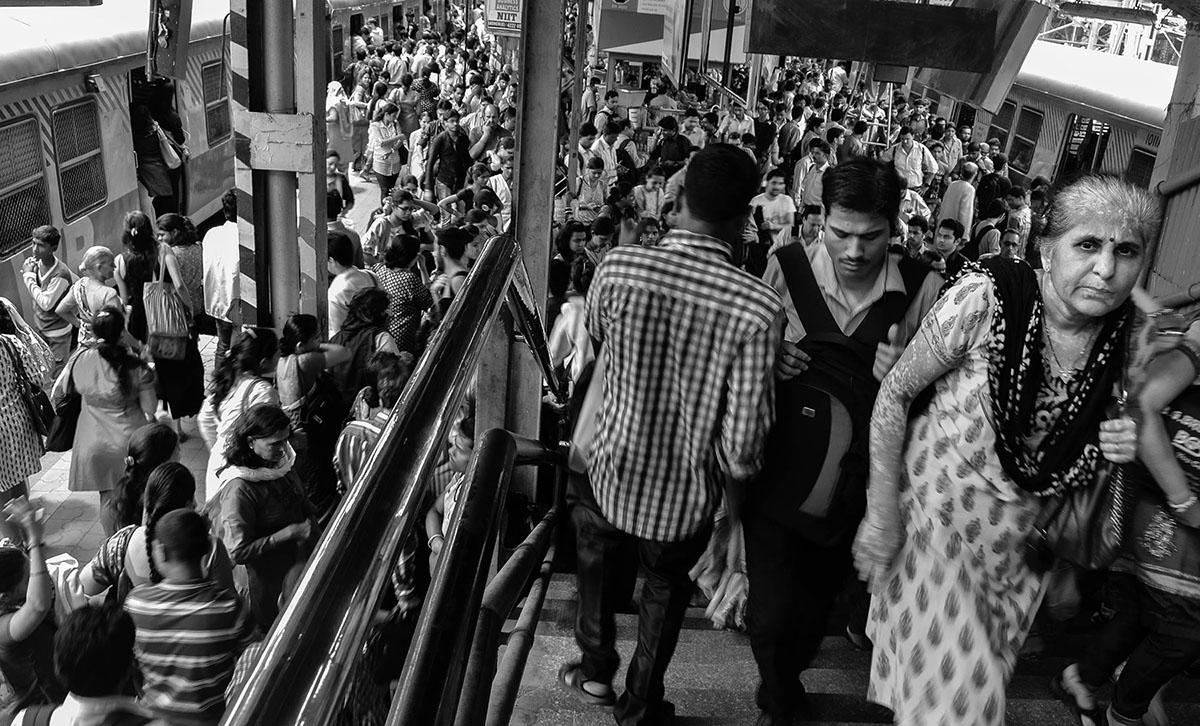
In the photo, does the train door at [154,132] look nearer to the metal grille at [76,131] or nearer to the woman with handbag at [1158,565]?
the metal grille at [76,131]

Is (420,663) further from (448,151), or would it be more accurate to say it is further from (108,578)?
(448,151)

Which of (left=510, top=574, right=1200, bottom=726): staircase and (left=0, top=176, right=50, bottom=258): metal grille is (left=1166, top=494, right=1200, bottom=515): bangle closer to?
(left=510, top=574, right=1200, bottom=726): staircase

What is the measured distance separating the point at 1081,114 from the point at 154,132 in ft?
41.8

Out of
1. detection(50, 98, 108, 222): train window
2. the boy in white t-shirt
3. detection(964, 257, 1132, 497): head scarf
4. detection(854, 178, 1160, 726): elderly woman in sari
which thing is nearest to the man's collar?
detection(854, 178, 1160, 726): elderly woman in sari

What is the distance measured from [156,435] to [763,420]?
3.09 metres

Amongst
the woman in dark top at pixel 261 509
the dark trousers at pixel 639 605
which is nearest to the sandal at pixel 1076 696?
the dark trousers at pixel 639 605

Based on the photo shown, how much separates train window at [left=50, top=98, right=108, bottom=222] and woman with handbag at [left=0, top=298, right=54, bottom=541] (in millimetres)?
4340

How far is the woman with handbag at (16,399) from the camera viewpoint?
17.4 ft

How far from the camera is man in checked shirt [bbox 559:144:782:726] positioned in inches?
95.2

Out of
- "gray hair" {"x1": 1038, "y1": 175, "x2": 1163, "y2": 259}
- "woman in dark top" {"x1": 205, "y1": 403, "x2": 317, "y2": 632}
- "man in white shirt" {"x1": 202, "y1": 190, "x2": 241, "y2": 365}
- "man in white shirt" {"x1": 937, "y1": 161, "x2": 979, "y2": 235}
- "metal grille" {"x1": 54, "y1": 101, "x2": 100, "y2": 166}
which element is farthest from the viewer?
"man in white shirt" {"x1": 937, "y1": 161, "x2": 979, "y2": 235}

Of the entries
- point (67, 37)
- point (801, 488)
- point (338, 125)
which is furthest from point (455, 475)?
point (338, 125)

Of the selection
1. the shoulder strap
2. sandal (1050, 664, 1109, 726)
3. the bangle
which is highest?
the shoulder strap

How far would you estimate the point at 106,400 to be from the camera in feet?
18.9

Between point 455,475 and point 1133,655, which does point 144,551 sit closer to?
point 455,475
